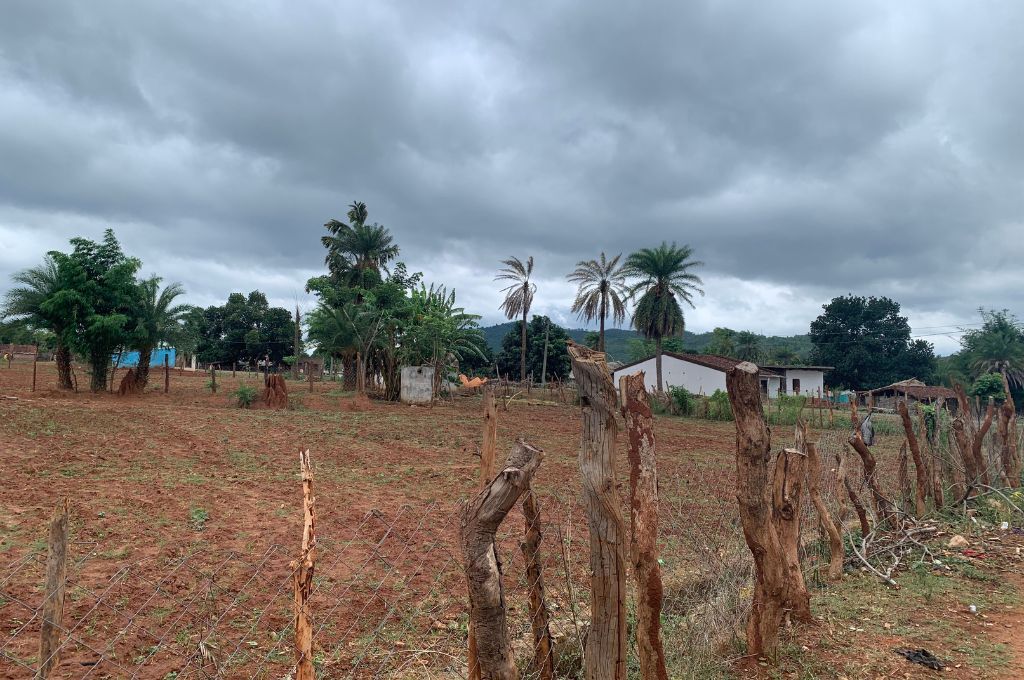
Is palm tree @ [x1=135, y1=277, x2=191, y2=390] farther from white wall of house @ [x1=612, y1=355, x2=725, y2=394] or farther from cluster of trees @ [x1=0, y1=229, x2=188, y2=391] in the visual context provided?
white wall of house @ [x1=612, y1=355, x2=725, y2=394]

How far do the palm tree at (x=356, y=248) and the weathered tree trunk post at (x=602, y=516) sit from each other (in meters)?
39.1

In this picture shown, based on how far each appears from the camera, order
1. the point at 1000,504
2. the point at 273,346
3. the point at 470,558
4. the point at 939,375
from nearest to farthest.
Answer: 1. the point at 470,558
2. the point at 1000,504
3. the point at 273,346
4. the point at 939,375

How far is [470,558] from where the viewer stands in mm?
2047

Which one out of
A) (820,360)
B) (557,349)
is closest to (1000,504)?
(557,349)

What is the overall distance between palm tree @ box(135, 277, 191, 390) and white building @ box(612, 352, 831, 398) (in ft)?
82.8

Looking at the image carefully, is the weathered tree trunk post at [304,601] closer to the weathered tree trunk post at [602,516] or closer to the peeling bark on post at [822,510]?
the weathered tree trunk post at [602,516]

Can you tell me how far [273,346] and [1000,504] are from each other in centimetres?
5664

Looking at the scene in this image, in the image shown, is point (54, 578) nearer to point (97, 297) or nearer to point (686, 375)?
point (97, 297)

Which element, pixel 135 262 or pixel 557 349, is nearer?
pixel 135 262

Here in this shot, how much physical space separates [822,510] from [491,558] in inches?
148

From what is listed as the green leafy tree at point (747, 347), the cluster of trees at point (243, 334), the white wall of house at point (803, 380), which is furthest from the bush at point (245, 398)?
the green leafy tree at point (747, 347)

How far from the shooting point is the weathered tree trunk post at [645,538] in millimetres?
2719

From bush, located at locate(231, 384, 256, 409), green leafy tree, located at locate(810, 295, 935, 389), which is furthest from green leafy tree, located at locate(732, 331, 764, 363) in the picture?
bush, located at locate(231, 384, 256, 409)

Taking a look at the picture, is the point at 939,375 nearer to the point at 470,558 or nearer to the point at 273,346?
the point at 273,346
